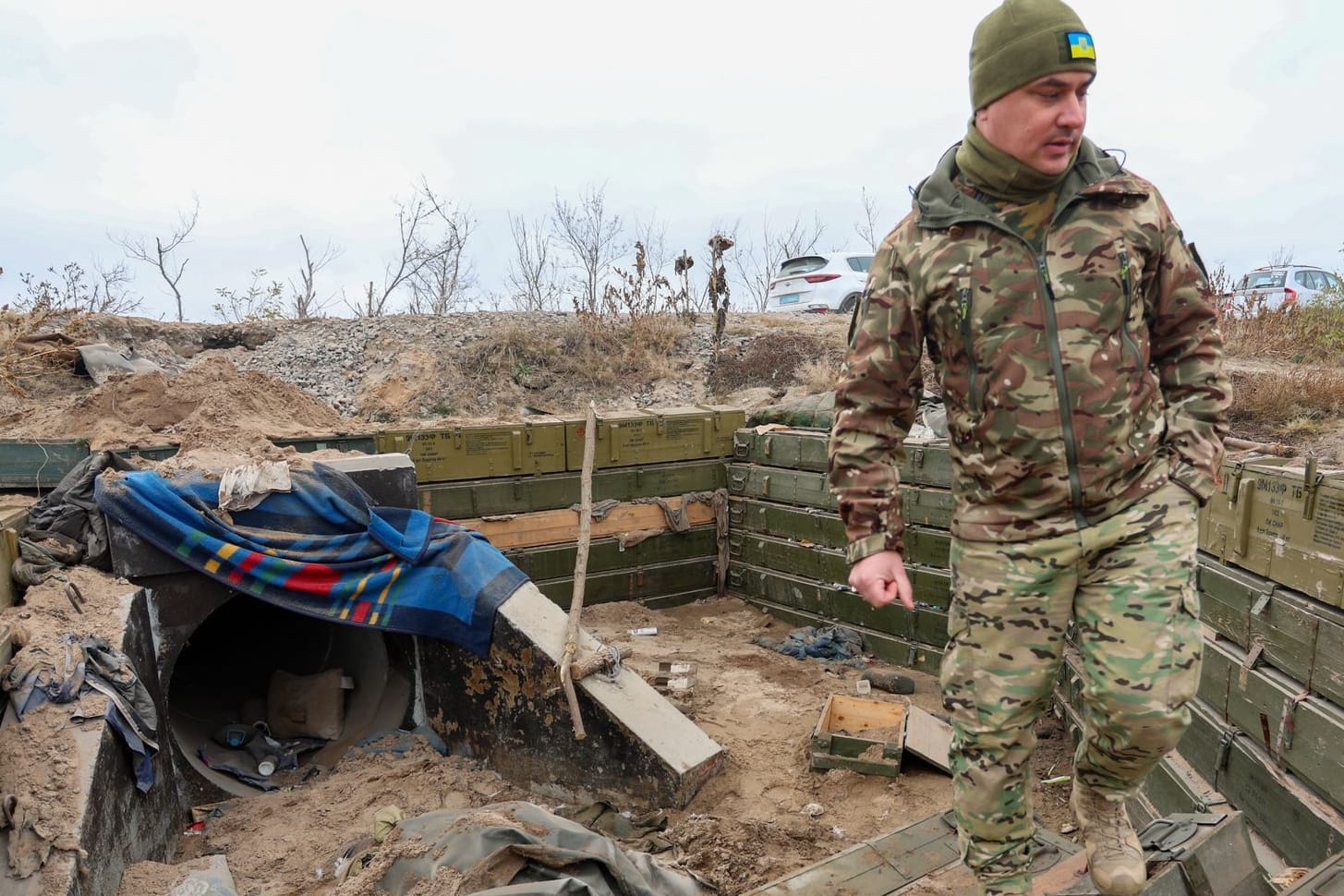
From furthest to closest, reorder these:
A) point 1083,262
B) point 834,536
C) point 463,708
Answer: point 834,536
point 463,708
point 1083,262

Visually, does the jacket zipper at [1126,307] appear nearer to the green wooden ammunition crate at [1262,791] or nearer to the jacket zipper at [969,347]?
the jacket zipper at [969,347]

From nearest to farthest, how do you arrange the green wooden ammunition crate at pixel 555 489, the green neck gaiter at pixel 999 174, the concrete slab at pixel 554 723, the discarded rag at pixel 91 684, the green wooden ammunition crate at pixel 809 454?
the green neck gaiter at pixel 999 174 → the discarded rag at pixel 91 684 → the concrete slab at pixel 554 723 → the green wooden ammunition crate at pixel 809 454 → the green wooden ammunition crate at pixel 555 489

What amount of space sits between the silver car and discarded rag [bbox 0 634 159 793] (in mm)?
13518

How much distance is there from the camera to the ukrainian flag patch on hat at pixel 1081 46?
1.99 meters

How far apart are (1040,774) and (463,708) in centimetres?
327

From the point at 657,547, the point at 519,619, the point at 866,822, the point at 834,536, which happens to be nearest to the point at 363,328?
the point at 657,547

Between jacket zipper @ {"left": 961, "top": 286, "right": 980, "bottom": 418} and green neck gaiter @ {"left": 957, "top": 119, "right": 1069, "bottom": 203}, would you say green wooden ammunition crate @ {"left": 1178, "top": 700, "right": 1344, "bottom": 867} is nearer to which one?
jacket zipper @ {"left": 961, "top": 286, "right": 980, "bottom": 418}

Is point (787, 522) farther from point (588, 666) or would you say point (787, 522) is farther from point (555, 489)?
point (588, 666)

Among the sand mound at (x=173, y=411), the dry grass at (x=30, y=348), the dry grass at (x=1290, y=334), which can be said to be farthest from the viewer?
the dry grass at (x=1290, y=334)

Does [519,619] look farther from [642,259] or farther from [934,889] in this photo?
[642,259]

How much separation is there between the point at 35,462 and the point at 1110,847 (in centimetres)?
625

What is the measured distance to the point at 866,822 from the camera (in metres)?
4.29

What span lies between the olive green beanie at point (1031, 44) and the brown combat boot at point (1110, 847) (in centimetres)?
170

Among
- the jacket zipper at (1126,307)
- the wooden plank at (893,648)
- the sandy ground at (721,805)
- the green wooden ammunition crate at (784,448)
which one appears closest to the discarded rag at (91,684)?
the sandy ground at (721,805)
